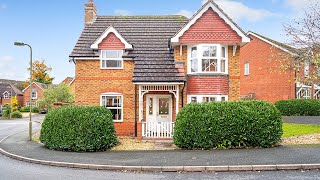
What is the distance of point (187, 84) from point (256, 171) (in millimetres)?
9310

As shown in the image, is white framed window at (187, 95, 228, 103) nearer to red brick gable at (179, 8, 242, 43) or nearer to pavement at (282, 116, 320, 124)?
red brick gable at (179, 8, 242, 43)

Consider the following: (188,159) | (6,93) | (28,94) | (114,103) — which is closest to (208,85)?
(114,103)

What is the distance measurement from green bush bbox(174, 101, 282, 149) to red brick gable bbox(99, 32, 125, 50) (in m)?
7.55

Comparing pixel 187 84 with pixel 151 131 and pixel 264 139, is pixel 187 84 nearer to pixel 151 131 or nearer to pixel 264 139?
pixel 151 131

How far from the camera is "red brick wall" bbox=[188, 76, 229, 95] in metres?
18.8

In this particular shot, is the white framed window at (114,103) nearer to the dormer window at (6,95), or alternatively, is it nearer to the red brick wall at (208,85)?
the red brick wall at (208,85)

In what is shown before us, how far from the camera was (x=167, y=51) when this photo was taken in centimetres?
2092

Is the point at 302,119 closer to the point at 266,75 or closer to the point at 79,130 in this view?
the point at 266,75

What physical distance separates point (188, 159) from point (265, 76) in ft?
72.4

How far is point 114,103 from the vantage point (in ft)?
66.7

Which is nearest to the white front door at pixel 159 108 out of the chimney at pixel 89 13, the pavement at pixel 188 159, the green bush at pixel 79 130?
the green bush at pixel 79 130

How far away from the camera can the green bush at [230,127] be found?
14.7 meters

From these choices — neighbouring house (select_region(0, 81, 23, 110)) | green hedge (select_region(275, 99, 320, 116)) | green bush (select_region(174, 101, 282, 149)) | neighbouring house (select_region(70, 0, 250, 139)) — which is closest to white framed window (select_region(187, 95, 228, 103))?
neighbouring house (select_region(70, 0, 250, 139))

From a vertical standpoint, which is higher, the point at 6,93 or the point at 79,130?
the point at 6,93
